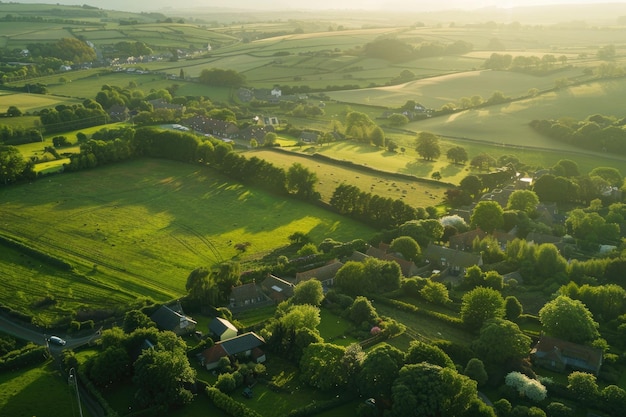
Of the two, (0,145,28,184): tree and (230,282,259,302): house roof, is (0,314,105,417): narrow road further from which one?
(0,145,28,184): tree

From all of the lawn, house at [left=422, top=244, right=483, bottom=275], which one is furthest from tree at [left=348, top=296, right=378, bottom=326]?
the lawn

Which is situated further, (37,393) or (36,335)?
(36,335)

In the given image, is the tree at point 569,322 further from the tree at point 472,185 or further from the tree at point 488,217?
the tree at point 472,185

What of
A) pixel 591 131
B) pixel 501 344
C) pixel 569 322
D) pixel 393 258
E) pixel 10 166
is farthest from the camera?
pixel 591 131

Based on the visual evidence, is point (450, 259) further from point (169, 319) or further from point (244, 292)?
point (169, 319)

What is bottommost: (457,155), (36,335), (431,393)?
(36,335)

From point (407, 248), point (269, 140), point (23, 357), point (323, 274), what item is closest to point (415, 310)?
point (323, 274)
